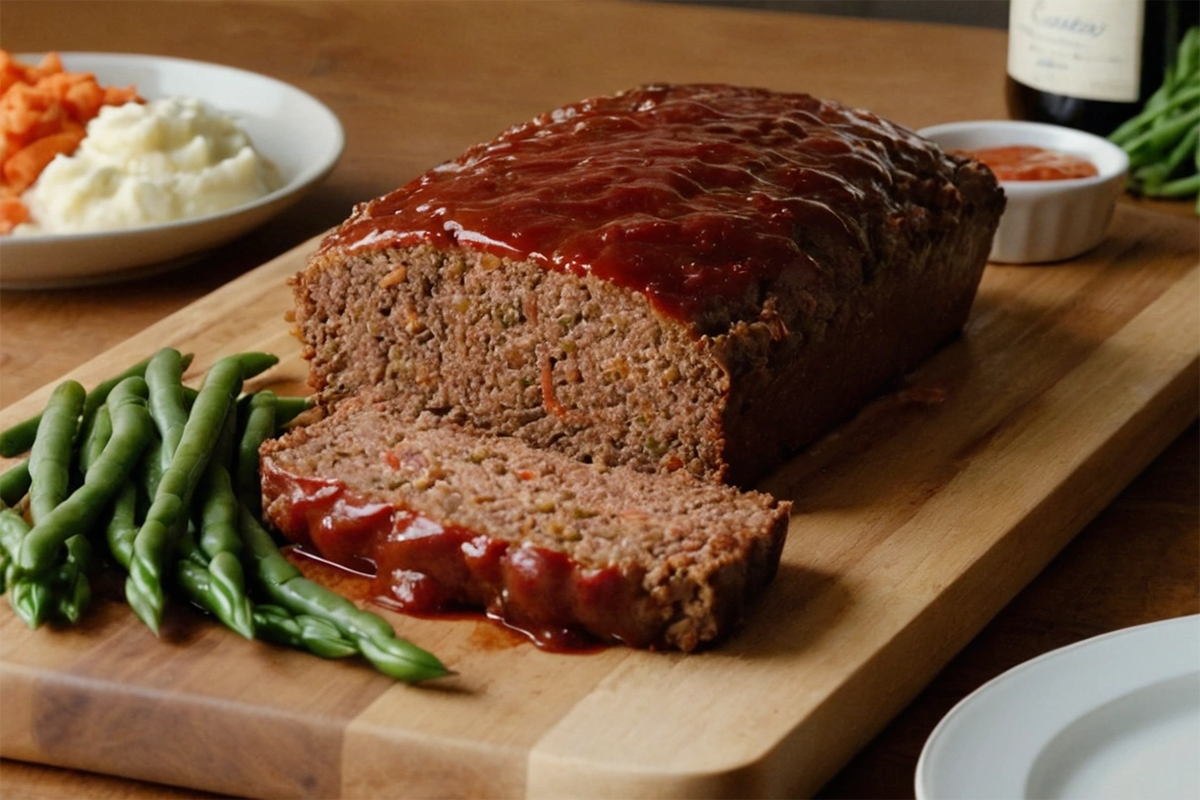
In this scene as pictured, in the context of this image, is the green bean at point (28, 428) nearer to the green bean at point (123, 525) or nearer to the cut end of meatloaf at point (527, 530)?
the green bean at point (123, 525)

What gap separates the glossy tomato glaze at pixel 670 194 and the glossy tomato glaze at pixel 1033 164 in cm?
105

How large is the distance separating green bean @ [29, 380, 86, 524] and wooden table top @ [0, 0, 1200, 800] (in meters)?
0.92

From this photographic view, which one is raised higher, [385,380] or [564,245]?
[564,245]

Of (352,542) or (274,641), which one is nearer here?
(274,641)

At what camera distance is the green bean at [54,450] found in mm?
4582

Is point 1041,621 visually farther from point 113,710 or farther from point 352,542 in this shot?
point 113,710

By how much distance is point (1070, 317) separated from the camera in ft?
20.6

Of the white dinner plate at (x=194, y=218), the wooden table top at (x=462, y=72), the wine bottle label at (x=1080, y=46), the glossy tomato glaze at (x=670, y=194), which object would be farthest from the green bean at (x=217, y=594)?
the wine bottle label at (x=1080, y=46)

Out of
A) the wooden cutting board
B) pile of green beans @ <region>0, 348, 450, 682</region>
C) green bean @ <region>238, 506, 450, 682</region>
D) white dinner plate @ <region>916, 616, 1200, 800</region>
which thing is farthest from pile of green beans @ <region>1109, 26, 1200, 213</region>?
green bean @ <region>238, 506, 450, 682</region>

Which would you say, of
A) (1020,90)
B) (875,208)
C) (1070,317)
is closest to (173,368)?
(875,208)

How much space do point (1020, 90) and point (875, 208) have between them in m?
2.89

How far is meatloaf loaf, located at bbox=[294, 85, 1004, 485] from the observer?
15.6 ft

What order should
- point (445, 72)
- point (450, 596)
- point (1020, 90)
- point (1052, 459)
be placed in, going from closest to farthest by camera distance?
point (450, 596)
point (1052, 459)
point (1020, 90)
point (445, 72)

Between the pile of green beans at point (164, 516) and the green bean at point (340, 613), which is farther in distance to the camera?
the pile of green beans at point (164, 516)
